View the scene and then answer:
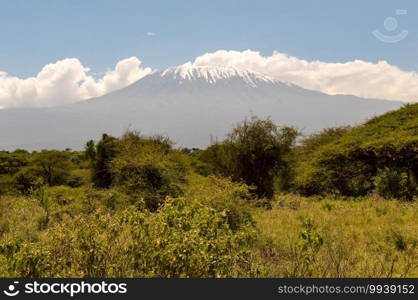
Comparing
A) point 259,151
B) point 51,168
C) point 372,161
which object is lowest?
point 372,161

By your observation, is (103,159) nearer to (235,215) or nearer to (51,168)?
(51,168)

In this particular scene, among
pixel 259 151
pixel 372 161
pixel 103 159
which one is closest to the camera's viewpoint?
pixel 259 151

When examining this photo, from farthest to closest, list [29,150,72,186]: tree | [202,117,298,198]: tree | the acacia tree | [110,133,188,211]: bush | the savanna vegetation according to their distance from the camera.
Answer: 1. [29,150,72,186]: tree
2. the acacia tree
3. [202,117,298,198]: tree
4. [110,133,188,211]: bush
5. the savanna vegetation

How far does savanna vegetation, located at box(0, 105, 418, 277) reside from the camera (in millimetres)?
5535

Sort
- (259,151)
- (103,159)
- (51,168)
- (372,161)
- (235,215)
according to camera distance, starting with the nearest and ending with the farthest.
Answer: (235,215) < (259,151) < (372,161) < (103,159) < (51,168)

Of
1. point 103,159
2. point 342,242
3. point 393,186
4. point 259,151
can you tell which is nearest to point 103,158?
point 103,159

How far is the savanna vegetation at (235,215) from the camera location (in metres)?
5.54

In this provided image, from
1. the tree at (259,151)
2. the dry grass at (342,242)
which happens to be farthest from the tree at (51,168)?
the dry grass at (342,242)

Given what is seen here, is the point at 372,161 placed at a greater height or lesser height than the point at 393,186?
greater

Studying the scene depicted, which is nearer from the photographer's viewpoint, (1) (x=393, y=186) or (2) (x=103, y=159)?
(1) (x=393, y=186)

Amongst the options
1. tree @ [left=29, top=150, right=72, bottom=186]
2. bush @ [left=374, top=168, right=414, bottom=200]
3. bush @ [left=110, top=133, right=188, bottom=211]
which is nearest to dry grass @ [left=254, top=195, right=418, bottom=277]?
bush @ [left=374, top=168, right=414, bottom=200]

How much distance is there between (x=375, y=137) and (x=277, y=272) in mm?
21603

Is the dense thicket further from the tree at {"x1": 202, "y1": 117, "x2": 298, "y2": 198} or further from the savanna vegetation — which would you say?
the tree at {"x1": 202, "y1": 117, "x2": 298, "y2": 198}

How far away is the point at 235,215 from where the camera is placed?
38.2 ft
